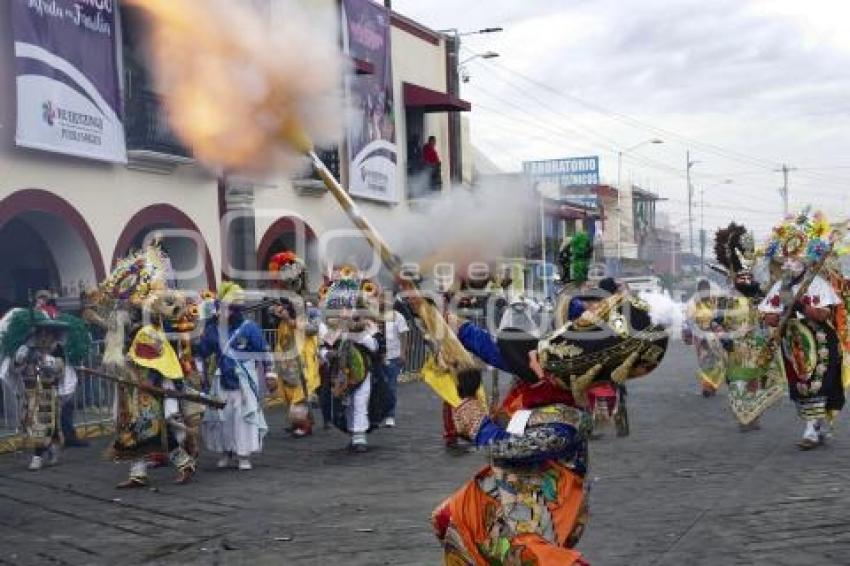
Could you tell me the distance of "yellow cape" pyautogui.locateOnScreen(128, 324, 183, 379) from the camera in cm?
907

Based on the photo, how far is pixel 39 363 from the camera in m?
10.7

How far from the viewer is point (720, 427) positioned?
38.3ft

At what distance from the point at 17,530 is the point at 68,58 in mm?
7261

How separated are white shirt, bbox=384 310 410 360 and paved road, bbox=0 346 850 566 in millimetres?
1685

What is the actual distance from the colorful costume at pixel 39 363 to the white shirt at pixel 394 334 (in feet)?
12.3

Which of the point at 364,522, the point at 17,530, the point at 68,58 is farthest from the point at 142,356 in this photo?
the point at 68,58

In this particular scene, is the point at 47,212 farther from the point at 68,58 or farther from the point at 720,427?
the point at 720,427

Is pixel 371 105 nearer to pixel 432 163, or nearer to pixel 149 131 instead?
pixel 432 163

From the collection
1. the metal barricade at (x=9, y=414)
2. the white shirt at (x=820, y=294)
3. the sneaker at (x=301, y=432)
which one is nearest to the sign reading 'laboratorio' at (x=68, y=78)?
the metal barricade at (x=9, y=414)

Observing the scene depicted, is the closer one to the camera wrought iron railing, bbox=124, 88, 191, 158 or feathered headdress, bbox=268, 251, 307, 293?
feathered headdress, bbox=268, 251, 307, 293

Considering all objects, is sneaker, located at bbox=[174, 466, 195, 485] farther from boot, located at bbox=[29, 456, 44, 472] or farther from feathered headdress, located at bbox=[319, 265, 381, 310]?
feathered headdress, located at bbox=[319, 265, 381, 310]

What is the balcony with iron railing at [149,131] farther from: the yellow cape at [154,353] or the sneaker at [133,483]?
the sneaker at [133,483]

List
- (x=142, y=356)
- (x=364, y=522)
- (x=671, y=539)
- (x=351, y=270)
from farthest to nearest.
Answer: (x=351, y=270), (x=142, y=356), (x=364, y=522), (x=671, y=539)

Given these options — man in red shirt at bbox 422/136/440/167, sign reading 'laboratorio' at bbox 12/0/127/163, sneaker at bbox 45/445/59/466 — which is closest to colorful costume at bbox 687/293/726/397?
sign reading 'laboratorio' at bbox 12/0/127/163
